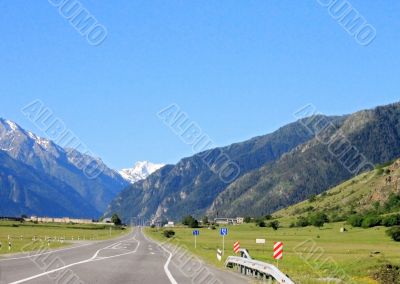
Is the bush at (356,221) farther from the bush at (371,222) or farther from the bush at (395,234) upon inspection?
the bush at (395,234)

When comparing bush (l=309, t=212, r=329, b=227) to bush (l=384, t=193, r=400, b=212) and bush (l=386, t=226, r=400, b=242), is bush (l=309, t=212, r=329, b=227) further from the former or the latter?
bush (l=386, t=226, r=400, b=242)

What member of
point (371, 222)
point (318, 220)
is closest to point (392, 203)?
point (318, 220)

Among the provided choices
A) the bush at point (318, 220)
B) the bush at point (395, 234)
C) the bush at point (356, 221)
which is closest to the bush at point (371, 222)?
the bush at point (356, 221)

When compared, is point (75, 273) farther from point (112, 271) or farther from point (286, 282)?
point (286, 282)

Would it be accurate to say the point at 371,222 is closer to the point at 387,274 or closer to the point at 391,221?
the point at 391,221

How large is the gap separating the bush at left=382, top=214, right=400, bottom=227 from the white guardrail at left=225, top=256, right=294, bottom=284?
99952 mm

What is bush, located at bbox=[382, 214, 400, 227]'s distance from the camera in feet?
451

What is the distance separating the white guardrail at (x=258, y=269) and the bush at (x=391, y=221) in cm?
9995

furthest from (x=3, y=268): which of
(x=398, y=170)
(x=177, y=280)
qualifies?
(x=398, y=170)

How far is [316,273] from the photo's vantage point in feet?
113

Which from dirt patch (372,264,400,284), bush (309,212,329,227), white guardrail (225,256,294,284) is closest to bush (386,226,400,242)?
bush (309,212,329,227)

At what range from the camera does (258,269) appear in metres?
31.7

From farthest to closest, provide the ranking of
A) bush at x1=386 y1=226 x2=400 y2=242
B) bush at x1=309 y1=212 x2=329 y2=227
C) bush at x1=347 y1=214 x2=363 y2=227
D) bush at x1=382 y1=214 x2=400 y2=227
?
bush at x1=309 y1=212 x2=329 y2=227, bush at x1=347 y1=214 x2=363 y2=227, bush at x1=382 y1=214 x2=400 y2=227, bush at x1=386 y1=226 x2=400 y2=242

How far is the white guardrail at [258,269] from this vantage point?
84.2ft
